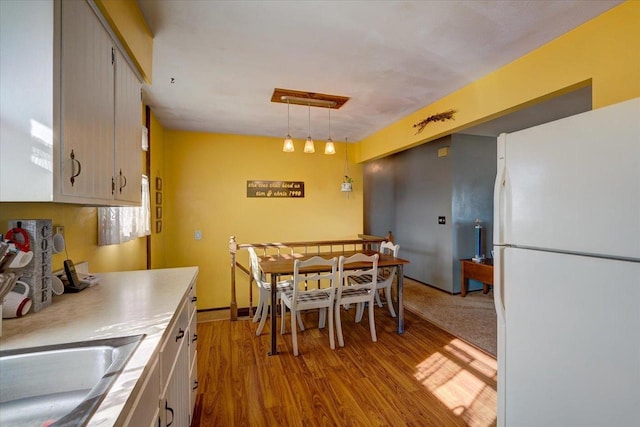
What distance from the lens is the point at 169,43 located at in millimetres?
1844

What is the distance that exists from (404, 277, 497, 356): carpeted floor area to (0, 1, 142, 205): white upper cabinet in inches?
Answer: 128

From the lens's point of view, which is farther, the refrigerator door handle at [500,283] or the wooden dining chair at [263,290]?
the wooden dining chair at [263,290]

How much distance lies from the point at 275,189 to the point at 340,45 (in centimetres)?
259

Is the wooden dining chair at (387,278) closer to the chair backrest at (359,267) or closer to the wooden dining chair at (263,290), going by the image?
the chair backrest at (359,267)

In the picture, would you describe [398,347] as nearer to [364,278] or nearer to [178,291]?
[364,278]

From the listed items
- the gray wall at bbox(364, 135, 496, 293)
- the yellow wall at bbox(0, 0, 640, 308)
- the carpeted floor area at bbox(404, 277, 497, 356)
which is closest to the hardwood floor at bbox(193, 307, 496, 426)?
the carpeted floor area at bbox(404, 277, 497, 356)

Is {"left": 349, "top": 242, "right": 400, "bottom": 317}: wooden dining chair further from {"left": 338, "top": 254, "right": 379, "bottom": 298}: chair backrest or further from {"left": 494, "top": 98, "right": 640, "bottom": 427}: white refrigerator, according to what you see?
{"left": 494, "top": 98, "right": 640, "bottom": 427}: white refrigerator

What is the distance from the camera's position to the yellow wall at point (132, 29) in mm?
1257

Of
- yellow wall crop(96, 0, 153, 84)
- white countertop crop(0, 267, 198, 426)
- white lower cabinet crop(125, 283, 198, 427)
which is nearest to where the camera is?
white countertop crop(0, 267, 198, 426)

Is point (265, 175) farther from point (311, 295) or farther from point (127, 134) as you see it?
point (127, 134)

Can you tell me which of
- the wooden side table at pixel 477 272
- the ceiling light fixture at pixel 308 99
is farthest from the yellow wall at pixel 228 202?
the wooden side table at pixel 477 272

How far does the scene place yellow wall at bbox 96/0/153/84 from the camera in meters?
1.26

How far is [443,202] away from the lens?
14.8 feet

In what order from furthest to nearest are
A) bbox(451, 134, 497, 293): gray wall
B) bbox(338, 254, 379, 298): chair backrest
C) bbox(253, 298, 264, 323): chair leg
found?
bbox(451, 134, 497, 293): gray wall → bbox(253, 298, 264, 323): chair leg → bbox(338, 254, 379, 298): chair backrest
